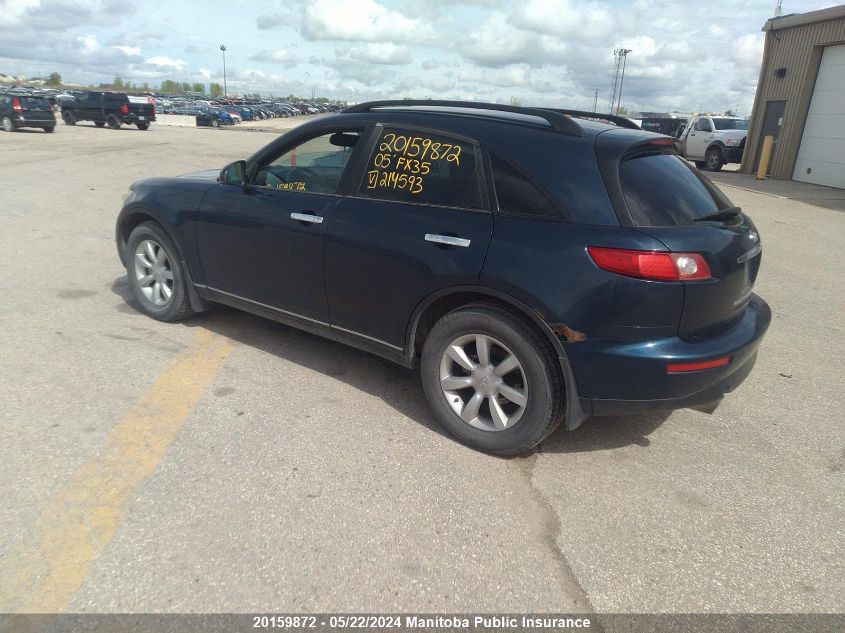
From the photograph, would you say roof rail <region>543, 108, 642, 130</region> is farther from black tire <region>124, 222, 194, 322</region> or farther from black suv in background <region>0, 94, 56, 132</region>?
black suv in background <region>0, 94, 56, 132</region>

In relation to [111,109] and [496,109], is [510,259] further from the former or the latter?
[111,109]

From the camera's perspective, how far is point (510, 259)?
2.84m

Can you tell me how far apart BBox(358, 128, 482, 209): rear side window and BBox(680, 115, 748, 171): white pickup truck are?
20525mm

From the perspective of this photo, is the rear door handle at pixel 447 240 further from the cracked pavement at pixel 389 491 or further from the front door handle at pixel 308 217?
the cracked pavement at pixel 389 491

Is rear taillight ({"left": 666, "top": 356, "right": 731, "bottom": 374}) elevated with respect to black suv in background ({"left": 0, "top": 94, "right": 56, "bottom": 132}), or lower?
lower

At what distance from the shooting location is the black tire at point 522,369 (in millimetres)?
2865

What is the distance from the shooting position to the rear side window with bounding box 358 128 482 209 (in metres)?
3.11

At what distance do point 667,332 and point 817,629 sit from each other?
123cm

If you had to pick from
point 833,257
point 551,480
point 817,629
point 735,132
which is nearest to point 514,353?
point 551,480

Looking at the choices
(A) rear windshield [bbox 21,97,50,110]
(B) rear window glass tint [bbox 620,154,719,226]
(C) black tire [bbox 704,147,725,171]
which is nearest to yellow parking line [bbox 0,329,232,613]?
(B) rear window glass tint [bbox 620,154,719,226]

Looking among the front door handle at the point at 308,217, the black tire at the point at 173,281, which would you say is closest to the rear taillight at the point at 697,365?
the front door handle at the point at 308,217

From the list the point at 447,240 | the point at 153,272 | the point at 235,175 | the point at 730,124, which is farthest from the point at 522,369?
the point at 730,124

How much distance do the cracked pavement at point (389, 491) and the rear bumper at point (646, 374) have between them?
0.44m

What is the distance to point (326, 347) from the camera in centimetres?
440
